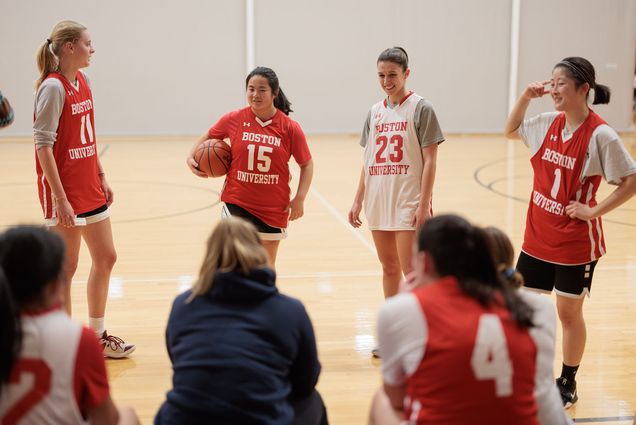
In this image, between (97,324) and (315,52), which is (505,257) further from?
(315,52)

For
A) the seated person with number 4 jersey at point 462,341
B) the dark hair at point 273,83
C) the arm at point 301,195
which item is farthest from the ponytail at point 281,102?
the seated person with number 4 jersey at point 462,341

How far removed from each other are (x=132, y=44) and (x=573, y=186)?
1197cm

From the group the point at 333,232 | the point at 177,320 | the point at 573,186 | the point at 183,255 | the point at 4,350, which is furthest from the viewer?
the point at 333,232

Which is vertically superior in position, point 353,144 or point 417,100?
point 417,100

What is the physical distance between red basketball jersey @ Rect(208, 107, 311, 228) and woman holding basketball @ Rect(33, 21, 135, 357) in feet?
2.52

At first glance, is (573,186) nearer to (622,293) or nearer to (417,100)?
(417,100)

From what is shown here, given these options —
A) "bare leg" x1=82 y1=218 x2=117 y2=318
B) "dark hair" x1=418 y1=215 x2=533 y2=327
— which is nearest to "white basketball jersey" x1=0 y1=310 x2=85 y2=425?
"dark hair" x1=418 y1=215 x2=533 y2=327

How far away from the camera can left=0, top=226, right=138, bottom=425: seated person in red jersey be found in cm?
213

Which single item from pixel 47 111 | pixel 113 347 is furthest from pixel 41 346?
pixel 113 347

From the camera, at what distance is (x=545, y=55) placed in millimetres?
15094

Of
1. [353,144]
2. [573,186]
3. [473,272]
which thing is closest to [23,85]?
[353,144]

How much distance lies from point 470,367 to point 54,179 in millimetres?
2744

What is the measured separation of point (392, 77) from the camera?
438cm

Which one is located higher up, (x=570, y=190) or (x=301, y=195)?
(x=570, y=190)
